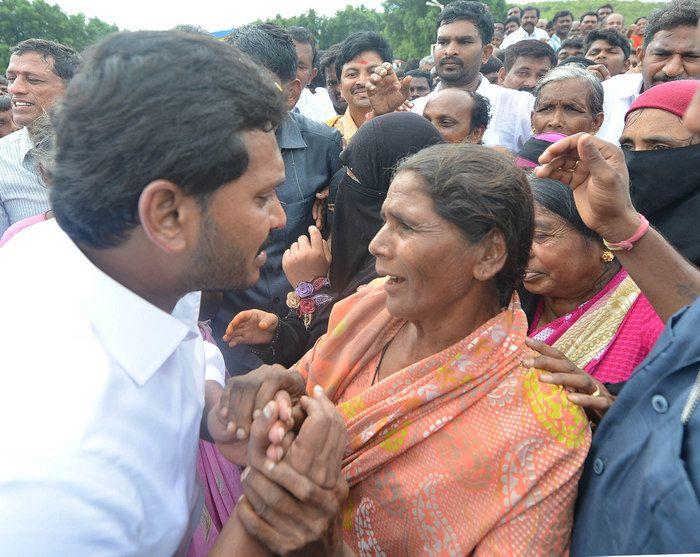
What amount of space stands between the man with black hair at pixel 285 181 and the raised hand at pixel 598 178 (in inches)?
58.0

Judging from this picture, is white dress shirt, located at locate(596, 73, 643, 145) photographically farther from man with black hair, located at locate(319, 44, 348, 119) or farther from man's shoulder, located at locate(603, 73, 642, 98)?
man with black hair, located at locate(319, 44, 348, 119)

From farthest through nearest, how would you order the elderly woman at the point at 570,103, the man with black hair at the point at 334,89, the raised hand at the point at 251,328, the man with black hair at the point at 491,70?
the man with black hair at the point at 491,70 → the man with black hair at the point at 334,89 → the elderly woman at the point at 570,103 → the raised hand at the point at 251,328

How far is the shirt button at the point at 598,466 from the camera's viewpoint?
145 centimetres

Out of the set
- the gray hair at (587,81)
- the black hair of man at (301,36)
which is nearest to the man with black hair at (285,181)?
the gray hair at (587,81)

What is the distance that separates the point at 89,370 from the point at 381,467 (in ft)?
3.06

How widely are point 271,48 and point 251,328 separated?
1.84 metres

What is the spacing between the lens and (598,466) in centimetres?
147

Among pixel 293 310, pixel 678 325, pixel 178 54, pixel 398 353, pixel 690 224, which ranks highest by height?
pixel 178 54

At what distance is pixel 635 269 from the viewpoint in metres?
1.83

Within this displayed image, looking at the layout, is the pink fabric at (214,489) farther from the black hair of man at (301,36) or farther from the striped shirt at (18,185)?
the black hair of man at (301,36)

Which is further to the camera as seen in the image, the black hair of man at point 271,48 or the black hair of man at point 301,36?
the black hair of man at point 301,36

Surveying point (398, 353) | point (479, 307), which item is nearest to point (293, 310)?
point (398, 353)

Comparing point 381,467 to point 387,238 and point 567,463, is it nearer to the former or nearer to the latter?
point 567,463

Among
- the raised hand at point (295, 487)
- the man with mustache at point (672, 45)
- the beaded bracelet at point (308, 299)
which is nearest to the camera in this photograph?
the raised hand at point (295, 487)
